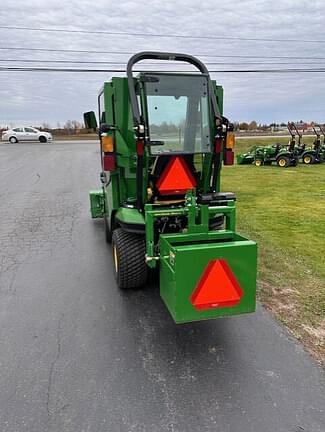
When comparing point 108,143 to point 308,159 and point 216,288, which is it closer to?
point 216,288

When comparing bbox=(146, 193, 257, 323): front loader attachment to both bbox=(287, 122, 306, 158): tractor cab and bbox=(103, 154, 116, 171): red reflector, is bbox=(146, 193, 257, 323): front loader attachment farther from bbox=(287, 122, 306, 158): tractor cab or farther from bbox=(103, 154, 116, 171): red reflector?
bbox=(287, 122, 306, 158): tractor cab

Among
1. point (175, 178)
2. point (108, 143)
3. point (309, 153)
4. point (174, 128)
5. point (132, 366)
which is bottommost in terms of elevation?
point (132, 366)

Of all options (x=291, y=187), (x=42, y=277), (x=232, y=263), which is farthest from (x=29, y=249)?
(x=291, y=187)

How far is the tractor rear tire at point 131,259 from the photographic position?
3926 millimetres

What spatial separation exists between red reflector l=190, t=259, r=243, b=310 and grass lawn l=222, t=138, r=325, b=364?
861 mm

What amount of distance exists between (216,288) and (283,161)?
1559 cm

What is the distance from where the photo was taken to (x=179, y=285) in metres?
2.90

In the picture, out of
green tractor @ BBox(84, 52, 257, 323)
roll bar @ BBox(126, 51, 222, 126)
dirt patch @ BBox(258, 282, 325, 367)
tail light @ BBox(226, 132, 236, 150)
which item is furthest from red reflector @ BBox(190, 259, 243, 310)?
tail light @ BBox(226, 132, 236, 150)

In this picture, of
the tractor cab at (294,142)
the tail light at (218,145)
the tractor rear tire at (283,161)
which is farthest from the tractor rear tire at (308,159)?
the tail light at (218,145)

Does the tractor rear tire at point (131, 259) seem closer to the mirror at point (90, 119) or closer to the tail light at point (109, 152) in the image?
the tail light at point (109, 152)

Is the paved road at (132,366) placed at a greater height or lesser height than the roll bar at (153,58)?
lesser

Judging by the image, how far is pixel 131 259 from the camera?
12.9 ft

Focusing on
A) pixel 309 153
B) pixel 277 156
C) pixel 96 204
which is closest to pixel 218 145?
pixel 96 204

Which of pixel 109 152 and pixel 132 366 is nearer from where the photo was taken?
pixel 132 366
